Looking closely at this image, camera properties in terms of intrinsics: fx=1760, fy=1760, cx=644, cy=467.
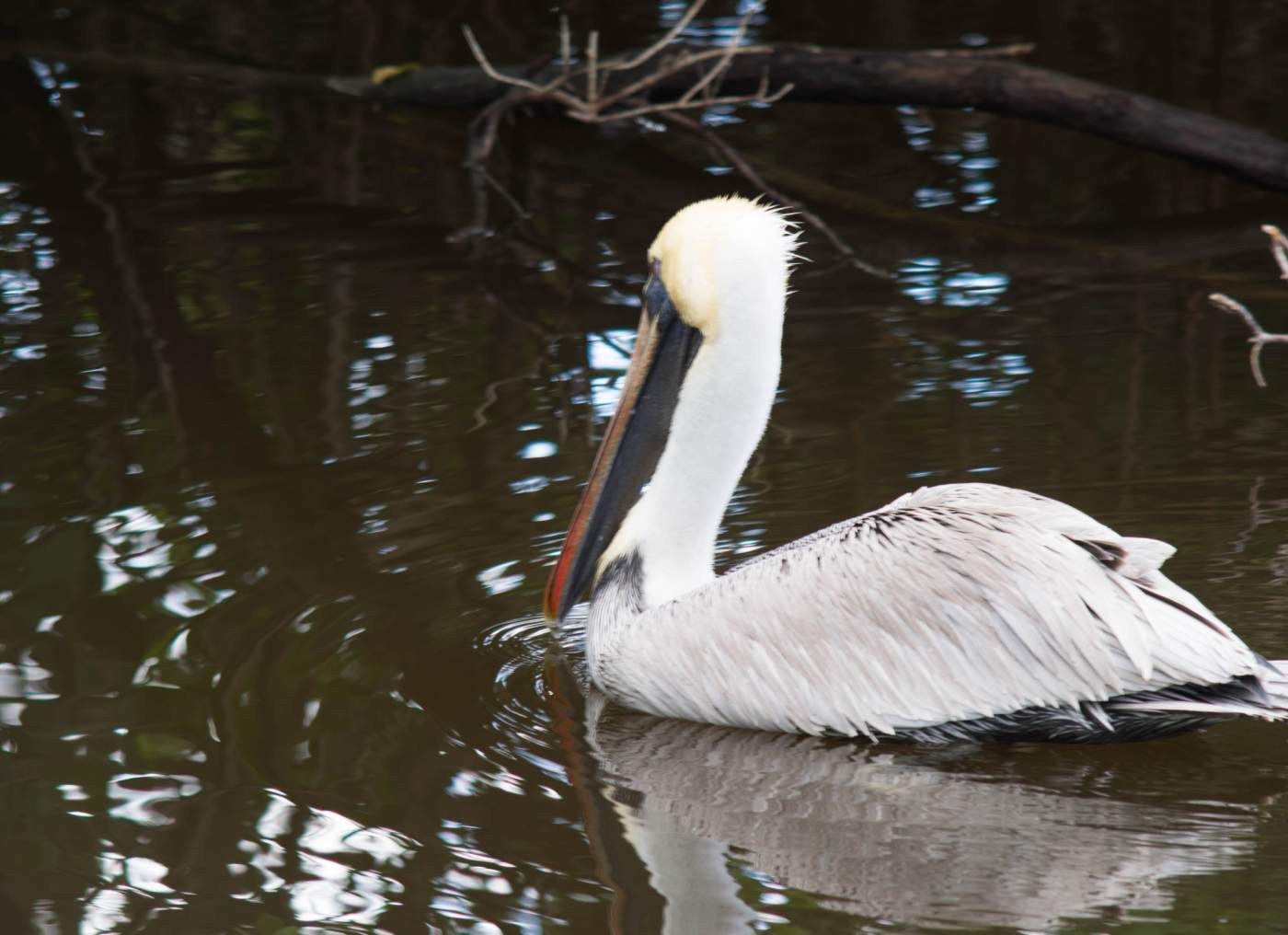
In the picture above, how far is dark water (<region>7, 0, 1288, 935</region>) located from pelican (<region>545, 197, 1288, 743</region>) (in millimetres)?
109

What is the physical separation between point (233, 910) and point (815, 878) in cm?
91

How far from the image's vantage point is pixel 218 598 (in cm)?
386

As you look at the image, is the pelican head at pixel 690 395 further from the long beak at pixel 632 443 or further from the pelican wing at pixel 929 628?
the pelican wing at pixel 929 628

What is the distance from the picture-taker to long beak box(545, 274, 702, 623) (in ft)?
12.0

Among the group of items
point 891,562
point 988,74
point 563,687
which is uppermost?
point 988,74

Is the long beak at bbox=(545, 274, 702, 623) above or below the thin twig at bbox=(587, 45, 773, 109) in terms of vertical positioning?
below

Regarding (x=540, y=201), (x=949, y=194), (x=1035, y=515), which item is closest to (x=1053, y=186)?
(x=949, y=194)

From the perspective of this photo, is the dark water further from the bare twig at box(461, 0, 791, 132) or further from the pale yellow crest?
the pale yellow crest

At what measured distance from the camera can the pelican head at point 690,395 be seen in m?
3.53

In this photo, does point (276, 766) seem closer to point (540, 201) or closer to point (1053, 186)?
point (540, 201)

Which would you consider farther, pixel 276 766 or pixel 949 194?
pixel 949 194

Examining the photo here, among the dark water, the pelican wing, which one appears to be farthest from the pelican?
the dark water

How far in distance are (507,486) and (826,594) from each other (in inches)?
54.7

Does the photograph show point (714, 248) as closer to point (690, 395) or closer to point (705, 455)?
point (690, 395)
